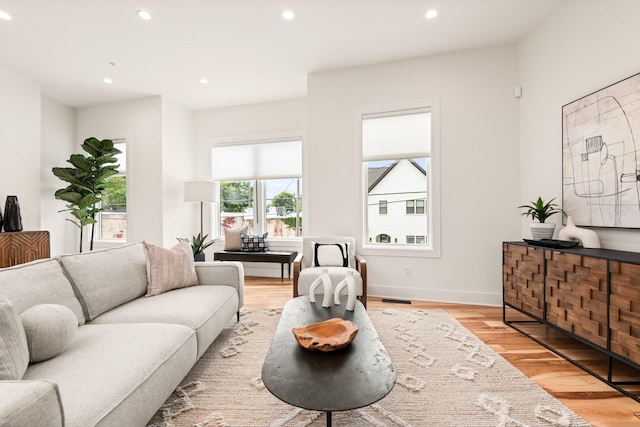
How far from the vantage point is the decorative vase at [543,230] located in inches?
101

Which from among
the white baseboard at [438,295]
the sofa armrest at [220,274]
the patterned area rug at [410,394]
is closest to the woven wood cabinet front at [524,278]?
the white baseboard at [438,295]

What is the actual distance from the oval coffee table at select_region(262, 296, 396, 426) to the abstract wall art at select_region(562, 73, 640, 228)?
2.12 meters

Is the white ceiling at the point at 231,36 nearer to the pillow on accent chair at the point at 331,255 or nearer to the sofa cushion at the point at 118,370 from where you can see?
the pillow on accent chair at the point at 331,255

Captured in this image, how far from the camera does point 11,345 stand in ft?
3.34

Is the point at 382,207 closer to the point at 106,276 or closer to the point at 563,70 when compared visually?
the point at 563,70

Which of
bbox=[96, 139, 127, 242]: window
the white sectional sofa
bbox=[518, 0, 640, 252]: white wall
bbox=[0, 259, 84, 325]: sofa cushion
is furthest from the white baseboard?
bbox=[96, 139, 127, 242]: window

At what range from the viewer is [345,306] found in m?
2.12

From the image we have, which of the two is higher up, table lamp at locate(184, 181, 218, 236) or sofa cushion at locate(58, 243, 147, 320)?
table lamp at locate(184, 181, 218, 236)

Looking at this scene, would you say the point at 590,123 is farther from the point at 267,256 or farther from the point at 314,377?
the point at 267,256

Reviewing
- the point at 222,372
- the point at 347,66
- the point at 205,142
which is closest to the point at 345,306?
the point at 222,372

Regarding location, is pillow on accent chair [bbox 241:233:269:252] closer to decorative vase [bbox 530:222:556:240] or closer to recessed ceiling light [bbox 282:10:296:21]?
recessed ceiling light [bbox 282:10:296:21]

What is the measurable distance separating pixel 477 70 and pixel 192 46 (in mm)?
3287

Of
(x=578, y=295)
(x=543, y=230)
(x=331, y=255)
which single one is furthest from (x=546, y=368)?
(x=331, y=255)

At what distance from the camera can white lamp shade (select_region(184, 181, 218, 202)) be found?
4.62 meters
